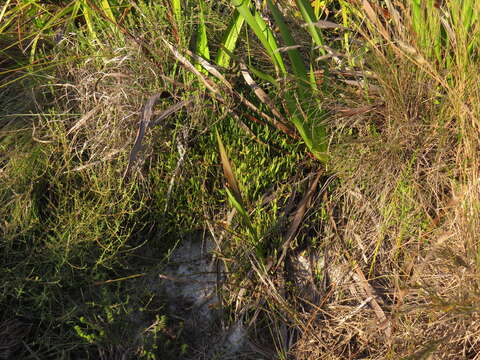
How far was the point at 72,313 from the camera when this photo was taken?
1732 mm

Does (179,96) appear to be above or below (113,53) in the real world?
below

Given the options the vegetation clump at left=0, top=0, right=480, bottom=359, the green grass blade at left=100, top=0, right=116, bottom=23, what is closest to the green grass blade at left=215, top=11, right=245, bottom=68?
the vegetation clump at left=0, top=0, right=480, bottom=359

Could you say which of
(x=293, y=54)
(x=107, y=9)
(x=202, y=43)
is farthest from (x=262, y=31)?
(x=107, y=9)

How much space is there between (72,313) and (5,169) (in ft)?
1.65

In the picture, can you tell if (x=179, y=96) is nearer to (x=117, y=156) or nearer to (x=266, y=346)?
(x=117, y=156)

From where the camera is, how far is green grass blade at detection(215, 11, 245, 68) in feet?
6.18

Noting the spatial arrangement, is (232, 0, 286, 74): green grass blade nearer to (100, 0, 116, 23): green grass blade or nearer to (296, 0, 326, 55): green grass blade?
(296, 0, 326, 55): green grass blade

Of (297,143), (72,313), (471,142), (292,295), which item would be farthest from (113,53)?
(471,142)

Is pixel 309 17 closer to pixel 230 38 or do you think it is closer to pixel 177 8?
pixel 230 38

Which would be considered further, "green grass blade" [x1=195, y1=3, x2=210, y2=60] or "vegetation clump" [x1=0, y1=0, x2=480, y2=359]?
"green grass blade" [x1=195, y1=3, x2=210, y2=60]

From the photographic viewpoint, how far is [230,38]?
1.92m

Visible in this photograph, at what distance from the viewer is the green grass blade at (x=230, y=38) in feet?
6.18

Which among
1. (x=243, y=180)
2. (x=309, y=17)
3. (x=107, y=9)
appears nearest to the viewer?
(x=309, y=17)

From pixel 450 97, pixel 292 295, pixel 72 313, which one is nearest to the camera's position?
pixel 450 97
